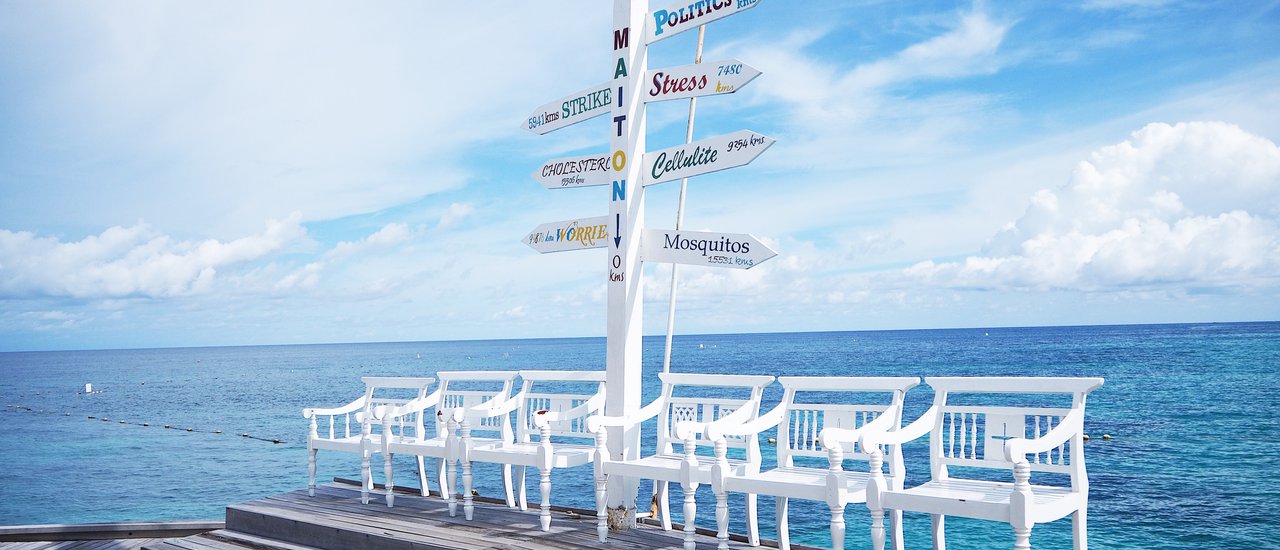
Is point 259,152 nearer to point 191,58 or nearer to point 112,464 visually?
point 191,58

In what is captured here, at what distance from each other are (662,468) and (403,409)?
2160 mm

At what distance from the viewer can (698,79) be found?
4.89 m


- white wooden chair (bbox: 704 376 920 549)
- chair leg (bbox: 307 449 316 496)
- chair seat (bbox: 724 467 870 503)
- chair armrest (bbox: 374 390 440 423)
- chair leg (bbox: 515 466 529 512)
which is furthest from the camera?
chair leg (bbox: 307 449 316 496)

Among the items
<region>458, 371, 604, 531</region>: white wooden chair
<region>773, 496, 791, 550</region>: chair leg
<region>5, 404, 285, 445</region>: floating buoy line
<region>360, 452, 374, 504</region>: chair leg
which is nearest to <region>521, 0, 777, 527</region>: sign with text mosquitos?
<region>458, 371, 604, 531</region>: white wooden chair

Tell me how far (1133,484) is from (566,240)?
15619 mm

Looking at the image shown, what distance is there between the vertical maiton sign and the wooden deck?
1.64 feet

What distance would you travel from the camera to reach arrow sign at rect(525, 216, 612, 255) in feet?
17.4

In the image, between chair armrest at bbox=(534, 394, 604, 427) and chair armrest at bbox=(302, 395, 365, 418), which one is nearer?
chair armrest at bbox=(534, 394, 604, 427)

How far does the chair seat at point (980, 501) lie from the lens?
334 centimetres

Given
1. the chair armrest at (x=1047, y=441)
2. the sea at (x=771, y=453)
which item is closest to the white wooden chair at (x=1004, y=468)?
the chair armrest at (x=1047, y=441)

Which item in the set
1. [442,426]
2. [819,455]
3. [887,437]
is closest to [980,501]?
[887,437]

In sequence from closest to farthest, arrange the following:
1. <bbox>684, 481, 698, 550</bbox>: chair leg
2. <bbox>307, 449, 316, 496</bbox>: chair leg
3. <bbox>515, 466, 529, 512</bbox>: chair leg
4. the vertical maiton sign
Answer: <bbox>684, 481, 698, 550</bbox>: chair leg, the vertical maiton sign, <bbox>515, 466, 529, 512</bbox>: chair leg, <bbox>307, 449, 316, 496</bbox>: chair leg

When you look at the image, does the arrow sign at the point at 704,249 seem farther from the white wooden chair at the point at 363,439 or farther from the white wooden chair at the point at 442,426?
the white wooden chair at the point at 363,439

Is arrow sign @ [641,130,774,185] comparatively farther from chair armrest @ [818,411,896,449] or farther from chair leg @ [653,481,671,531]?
chair leg @ [653,481,671,531]
